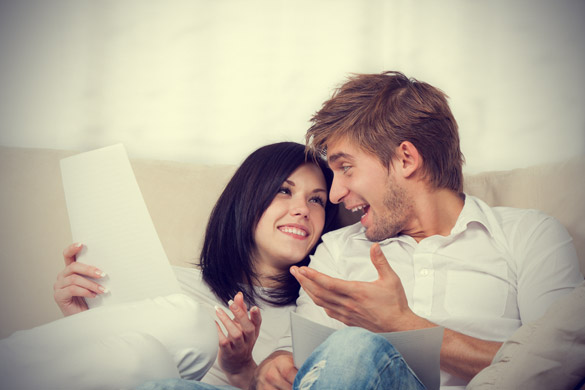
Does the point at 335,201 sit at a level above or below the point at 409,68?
below

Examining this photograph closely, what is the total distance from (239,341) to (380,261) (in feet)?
1.34

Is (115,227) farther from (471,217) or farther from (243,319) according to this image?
(471,217)

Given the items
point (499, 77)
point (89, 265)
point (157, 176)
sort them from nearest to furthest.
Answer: point (89, 265)
point (157, 176)
point (499, 77)

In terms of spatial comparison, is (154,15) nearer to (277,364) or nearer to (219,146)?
(219,146)

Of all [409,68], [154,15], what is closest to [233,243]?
[409,68]

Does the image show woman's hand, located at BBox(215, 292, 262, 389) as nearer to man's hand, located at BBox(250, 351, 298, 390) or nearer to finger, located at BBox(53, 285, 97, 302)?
man's hand, located at BBox(250, 351, 298, 390)

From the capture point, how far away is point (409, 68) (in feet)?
6.23

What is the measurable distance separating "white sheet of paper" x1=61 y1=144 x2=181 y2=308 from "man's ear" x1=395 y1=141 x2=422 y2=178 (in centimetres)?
70

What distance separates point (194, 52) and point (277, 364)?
145 centimetres

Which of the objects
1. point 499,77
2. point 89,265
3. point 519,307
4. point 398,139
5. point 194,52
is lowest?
point 519,307

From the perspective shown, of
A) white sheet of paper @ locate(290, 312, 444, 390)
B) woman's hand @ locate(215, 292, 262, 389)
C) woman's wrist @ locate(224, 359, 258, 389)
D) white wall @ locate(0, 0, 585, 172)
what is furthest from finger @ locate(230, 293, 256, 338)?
white wall @ locate(0, 0, 585, 172)

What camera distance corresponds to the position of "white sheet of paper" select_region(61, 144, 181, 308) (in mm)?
1097

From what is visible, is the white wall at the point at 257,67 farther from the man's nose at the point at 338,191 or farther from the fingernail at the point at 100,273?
the fingernail at the point at 100,273

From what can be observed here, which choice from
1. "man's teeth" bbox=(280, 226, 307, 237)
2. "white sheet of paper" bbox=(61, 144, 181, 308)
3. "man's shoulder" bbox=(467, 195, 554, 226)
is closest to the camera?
"white sheet of paper" bbox=(61, 144, 181, 308)
